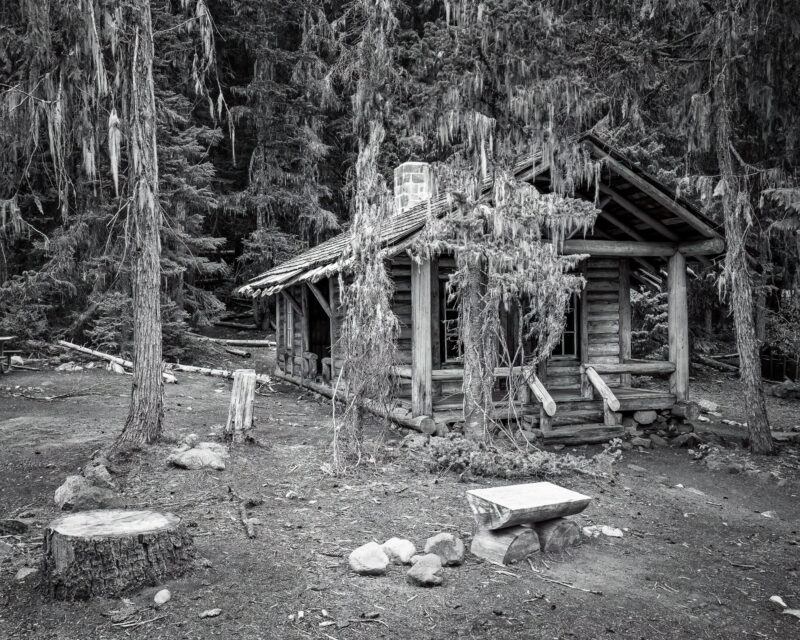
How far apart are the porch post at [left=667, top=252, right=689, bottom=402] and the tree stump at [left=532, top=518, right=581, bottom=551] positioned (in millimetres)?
7396

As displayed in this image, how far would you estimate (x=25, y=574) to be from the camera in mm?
4328

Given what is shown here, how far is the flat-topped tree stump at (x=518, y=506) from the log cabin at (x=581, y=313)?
347 cm

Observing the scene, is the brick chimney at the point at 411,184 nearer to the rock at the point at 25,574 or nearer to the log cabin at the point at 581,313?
the log cabin at the point at 581,313

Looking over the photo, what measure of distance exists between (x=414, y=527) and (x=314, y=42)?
941 inches

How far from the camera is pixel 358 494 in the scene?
6594 millimetres

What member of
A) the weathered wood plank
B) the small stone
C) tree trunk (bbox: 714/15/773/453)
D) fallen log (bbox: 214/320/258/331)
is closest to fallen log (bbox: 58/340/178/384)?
fallen log (bbox: 214/320/258/331)

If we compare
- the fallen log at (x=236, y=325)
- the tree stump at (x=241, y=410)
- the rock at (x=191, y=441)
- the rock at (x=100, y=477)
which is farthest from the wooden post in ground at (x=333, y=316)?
the fallen log at (x=236, y=325)

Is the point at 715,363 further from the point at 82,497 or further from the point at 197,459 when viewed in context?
the point at 82,497

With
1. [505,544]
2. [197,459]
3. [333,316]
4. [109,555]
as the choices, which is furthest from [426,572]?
[333,316]

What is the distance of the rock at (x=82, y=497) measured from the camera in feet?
19.3

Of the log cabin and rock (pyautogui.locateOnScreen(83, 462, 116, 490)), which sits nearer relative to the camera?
rock (pyautogui.locateOnScreen(83, 462, 116, 490))

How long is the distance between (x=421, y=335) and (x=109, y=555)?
21.5 feet

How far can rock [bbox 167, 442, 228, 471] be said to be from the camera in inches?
277

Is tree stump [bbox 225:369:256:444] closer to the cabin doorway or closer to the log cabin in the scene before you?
the log cabin
